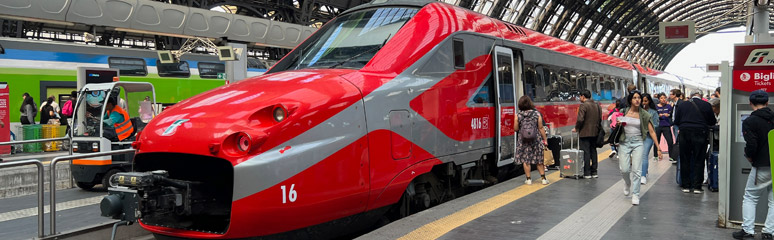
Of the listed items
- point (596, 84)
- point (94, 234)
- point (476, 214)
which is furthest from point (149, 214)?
point (596, 84)

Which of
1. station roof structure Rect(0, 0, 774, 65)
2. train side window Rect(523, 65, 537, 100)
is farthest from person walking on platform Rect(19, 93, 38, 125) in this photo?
station roof structure Rect(0, 0, 774, 65)

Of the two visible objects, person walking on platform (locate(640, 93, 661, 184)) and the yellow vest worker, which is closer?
person walking on platform (locate(640, 93, 661, 184))

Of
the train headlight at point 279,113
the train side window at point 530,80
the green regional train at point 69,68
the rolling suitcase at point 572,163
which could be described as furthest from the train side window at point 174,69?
the train headlight at point 279,113

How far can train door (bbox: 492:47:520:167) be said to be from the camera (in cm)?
801

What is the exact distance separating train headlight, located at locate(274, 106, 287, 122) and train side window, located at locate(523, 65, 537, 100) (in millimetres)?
5789

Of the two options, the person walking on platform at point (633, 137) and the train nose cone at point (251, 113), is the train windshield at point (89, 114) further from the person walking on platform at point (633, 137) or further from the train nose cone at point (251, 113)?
the person walking on platform at point (633, 137)

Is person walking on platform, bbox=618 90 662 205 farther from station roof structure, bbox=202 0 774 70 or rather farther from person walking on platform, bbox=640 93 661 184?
station roof structure, bbox=202 0 774 70

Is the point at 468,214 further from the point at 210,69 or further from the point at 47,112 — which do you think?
the point at 210,69

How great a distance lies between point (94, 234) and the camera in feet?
18.7

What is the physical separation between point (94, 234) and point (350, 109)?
114 inches

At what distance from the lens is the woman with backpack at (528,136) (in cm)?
824

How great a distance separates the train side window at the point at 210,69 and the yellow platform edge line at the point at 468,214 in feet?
57.6

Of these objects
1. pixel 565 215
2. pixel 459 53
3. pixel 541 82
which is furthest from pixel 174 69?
pixel 565 215

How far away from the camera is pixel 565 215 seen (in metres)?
6.23
